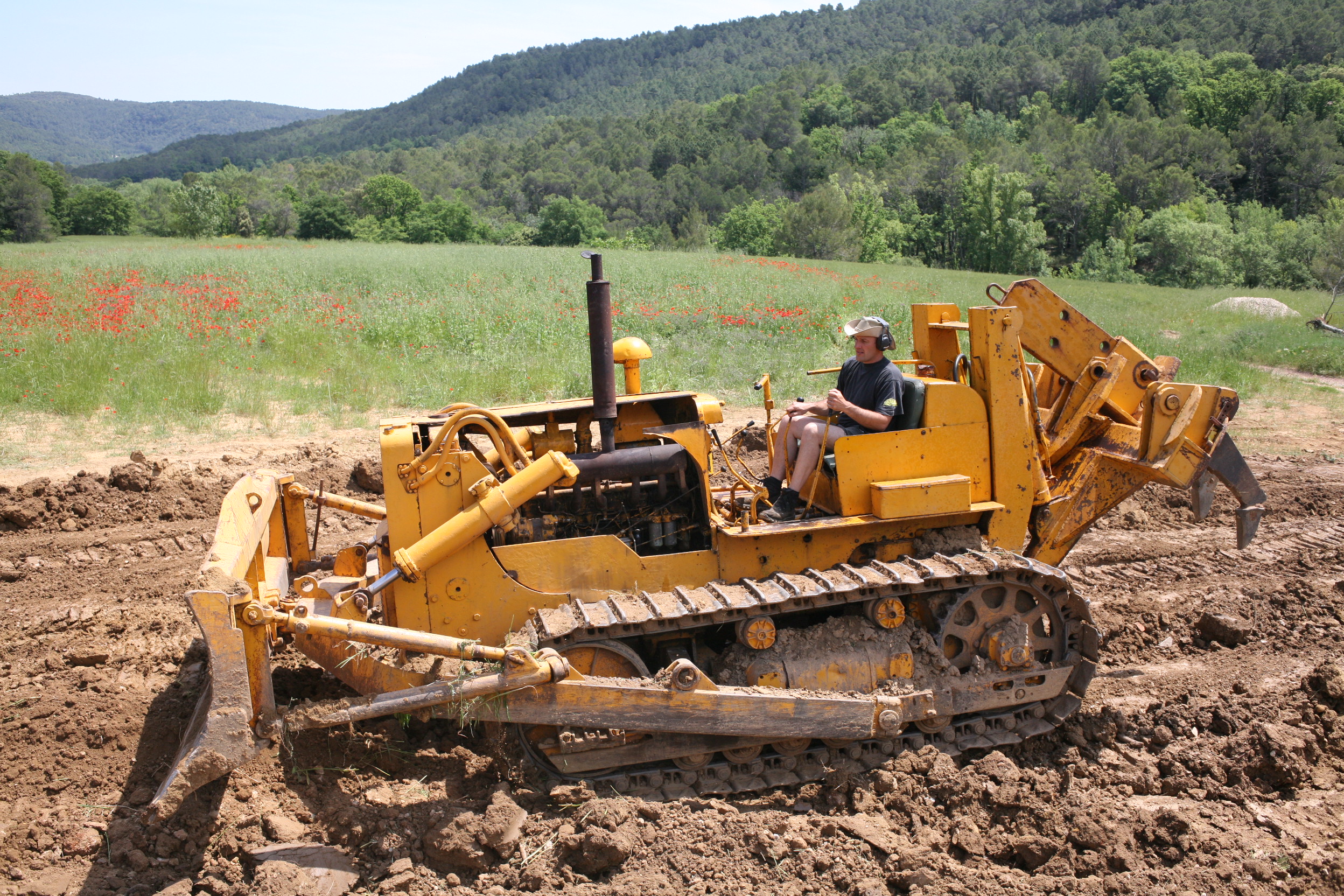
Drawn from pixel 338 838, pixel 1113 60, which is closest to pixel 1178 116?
pixel 1113 60

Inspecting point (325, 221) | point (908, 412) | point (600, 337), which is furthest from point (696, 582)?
point (325, 221)

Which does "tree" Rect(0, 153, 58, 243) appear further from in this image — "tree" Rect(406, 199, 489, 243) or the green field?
the green field

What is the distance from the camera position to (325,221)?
6150 centimetres

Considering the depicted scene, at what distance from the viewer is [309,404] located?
1209 centimetres

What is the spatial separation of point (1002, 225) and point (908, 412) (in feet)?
188

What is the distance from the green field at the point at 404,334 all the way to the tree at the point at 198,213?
37983 millimetres

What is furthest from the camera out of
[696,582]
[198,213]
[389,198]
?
[389,198]

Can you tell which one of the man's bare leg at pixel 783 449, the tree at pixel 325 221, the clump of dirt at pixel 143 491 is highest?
the tree at pixel 325 221

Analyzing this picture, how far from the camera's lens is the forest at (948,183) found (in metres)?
55.6

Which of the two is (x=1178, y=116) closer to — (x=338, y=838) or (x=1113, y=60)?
(x=1113, y=60)

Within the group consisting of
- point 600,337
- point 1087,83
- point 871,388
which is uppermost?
point 1087,83

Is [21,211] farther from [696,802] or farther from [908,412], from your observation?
[696,802]

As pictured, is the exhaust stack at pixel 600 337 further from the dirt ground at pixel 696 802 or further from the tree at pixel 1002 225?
the tree at pixel 1002 225

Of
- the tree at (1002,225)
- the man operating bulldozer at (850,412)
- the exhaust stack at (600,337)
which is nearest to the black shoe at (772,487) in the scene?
the man operating bulldozer at (850,412)
